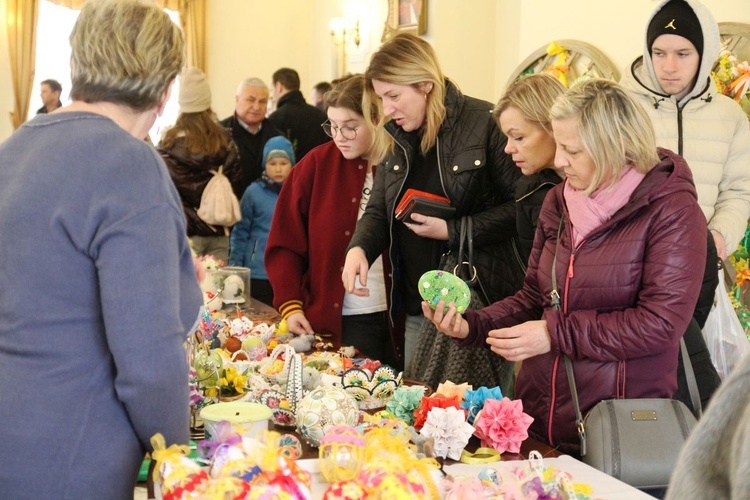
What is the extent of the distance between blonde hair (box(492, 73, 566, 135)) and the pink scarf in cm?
45

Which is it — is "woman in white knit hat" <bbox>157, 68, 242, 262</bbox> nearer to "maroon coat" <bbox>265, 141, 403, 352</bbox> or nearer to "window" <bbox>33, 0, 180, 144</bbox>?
"maroon coat" <bbox>265, 141, 403, 352</bbox>

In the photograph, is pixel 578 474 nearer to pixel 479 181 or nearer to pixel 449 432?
pixel 449 432

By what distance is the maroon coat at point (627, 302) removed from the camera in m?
1.84

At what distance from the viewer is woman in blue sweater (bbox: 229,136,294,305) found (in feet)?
14.5

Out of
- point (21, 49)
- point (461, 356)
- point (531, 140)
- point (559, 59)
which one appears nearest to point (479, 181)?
point (531, 140)

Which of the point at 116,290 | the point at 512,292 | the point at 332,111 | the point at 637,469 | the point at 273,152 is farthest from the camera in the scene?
the point at 273,152

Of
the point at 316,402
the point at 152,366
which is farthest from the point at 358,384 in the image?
the point at 152,366

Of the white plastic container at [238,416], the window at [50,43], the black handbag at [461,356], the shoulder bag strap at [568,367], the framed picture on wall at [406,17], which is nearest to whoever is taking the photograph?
the white plastic container at [238,416]

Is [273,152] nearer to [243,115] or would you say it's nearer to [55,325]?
[243,115]

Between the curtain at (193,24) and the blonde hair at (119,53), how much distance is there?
8.35 meters

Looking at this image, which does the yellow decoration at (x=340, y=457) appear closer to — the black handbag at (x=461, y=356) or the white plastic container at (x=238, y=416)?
the white plastic container at (x=238, y=416)

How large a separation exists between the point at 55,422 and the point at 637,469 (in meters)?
1.10

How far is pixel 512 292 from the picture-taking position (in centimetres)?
260

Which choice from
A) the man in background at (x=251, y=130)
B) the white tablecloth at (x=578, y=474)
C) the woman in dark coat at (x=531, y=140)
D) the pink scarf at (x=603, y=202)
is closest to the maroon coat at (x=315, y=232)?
the woman in dark coat at (x=531, y=140)
